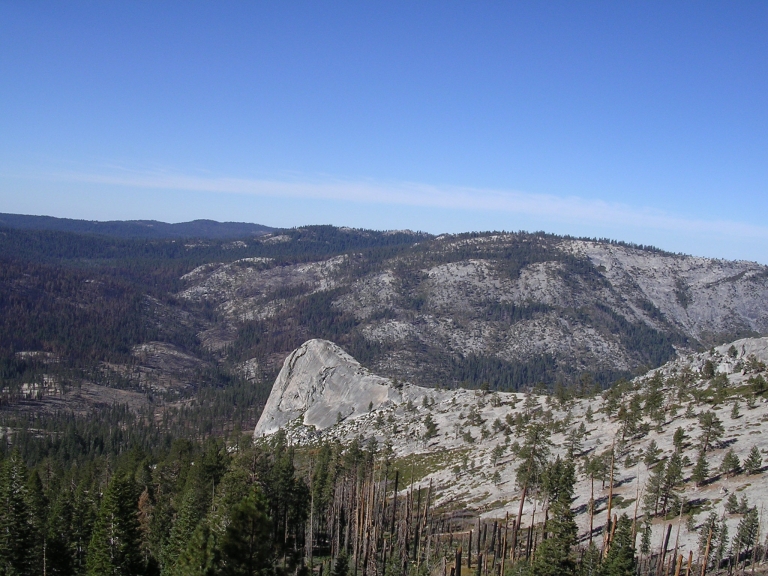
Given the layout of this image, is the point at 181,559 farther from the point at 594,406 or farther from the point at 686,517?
the point at 594,406

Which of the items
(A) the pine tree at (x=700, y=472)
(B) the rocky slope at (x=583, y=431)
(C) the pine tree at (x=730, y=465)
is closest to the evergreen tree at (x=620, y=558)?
(B) the rocky slope at (x=583, y=431)

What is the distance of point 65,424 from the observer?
185375 mm

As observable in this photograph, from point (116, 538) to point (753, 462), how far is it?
67.7 m

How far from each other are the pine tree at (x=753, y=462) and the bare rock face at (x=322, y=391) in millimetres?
88934

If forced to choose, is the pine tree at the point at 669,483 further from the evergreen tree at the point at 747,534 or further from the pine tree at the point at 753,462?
the evergreen tree at the point at 747,534

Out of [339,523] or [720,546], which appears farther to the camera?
[339,523]

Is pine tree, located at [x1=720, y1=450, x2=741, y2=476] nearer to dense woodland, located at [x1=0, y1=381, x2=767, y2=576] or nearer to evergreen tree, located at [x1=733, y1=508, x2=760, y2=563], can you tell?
dense woodland, located at [x1=0, y1=381, x2=767, y2=576]

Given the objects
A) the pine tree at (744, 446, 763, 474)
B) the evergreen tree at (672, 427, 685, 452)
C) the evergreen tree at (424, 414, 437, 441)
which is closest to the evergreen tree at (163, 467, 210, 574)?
the evergreen tree at (672, 427, 685, 452)

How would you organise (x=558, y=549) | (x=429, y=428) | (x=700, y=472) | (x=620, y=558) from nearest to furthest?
(x=620, y=558) → (x=558, y=549) → (x=700, y=472) → (x=429, y=428)

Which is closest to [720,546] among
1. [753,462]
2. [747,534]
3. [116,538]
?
[747,534]

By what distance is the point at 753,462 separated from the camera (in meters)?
67.4

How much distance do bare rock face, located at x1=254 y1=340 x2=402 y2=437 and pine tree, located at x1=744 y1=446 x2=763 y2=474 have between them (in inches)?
3501

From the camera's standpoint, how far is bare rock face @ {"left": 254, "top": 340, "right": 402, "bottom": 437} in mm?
153750

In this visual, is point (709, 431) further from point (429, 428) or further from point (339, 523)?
point (429, 428)
